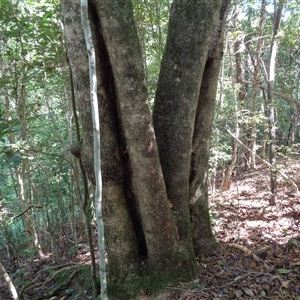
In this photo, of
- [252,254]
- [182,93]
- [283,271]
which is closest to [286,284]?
[283,271]

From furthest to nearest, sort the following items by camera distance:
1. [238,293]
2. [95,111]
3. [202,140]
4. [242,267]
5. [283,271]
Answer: [202,140]
[242,267]
[283,271]
[238,293]
[95,111]

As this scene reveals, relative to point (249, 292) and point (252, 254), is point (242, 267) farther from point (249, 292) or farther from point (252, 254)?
point (249, 292)

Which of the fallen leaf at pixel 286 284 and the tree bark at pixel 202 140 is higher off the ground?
the tree bark at pixel 202 140

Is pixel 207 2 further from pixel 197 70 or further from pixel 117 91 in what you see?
pixel 117 91

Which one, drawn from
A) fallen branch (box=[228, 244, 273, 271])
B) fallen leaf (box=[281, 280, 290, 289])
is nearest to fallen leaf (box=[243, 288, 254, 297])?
fallen leaf (box=[281, 280, 290, 289])

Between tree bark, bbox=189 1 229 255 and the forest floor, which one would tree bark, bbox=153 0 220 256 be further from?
the forest floor

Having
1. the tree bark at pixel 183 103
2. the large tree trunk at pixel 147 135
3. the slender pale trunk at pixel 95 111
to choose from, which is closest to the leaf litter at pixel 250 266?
the large tree trunk at pixel 147 135

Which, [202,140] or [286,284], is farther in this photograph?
[202,140]

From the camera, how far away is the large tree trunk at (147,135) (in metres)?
2.41

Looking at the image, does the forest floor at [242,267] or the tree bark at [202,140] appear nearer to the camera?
the forest floor at [242,267]

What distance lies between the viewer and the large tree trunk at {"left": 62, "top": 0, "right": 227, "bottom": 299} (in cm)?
241

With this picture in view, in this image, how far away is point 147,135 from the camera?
2.50 metres

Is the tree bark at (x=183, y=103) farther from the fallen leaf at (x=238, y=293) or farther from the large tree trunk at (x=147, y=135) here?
the fallen leaf at (x=238, y=293)

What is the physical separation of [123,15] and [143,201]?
1.51m
